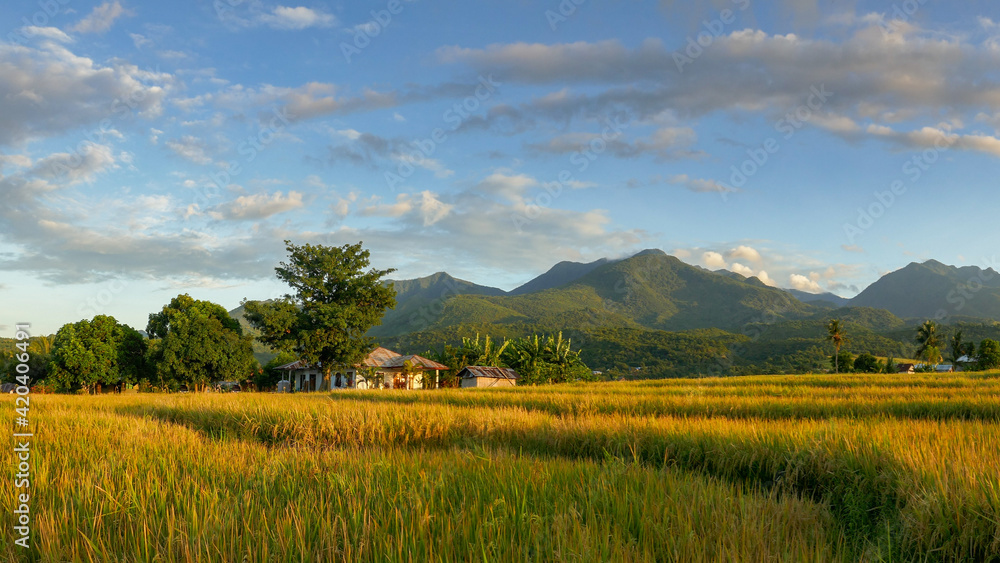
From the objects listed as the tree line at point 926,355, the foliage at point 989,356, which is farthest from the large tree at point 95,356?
the foliage at point 989,356

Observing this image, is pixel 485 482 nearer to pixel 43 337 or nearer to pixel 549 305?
pixel 43 337

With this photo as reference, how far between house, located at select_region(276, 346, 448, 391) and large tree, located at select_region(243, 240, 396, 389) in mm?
5486

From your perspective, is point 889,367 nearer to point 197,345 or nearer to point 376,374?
point 376,374

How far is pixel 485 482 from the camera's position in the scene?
467cm

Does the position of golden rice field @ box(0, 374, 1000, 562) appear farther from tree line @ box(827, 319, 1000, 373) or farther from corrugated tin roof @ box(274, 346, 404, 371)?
tree line @ box(827, 319, 1000, 373)

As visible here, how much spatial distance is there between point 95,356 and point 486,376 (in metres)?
36.0

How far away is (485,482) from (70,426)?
28.6ft

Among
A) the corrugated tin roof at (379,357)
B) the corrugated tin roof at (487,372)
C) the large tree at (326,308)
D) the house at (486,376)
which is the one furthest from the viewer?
the corrugated tin roof at (379,357)

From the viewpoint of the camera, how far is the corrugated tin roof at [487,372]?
184 feet

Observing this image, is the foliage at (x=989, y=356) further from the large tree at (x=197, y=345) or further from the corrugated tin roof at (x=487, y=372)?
the large tree at (x=197, y=345)

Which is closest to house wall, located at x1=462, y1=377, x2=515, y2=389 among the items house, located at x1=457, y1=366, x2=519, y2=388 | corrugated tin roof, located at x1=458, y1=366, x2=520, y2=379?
house, located at x1=457, y1=366, x2=519, y2=388

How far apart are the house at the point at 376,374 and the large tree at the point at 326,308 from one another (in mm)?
5486

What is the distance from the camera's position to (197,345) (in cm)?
4712

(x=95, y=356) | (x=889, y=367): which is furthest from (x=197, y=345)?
(x=889, y=367)
